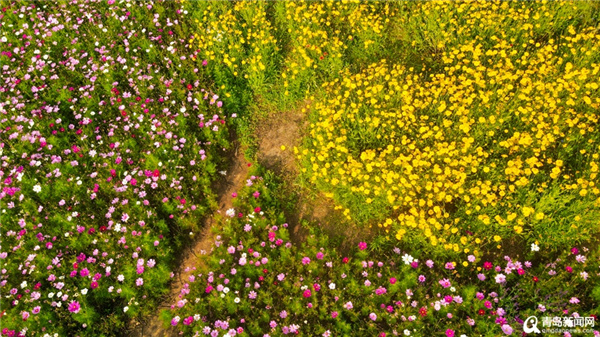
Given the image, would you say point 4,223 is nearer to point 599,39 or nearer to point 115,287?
point 115,287

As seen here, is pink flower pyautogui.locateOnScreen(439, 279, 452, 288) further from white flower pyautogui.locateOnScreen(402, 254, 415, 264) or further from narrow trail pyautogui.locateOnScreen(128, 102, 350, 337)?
narrow trail pyautogui.locateOnScreen(128, 102, 350, 337)

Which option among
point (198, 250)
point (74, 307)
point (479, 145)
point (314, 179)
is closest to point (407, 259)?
point (314, 179)

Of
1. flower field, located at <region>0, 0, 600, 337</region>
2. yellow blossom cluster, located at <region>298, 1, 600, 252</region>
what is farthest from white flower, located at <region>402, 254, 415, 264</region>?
yellow blossom cluster, located at <region>298, 1, 600, 252</region>

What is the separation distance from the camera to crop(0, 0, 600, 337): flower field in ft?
16.1

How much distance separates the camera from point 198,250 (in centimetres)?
586

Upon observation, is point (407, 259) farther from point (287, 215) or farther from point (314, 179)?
point (287, 215)

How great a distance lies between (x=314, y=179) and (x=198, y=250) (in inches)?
81.1

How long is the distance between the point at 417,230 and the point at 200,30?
587 cm

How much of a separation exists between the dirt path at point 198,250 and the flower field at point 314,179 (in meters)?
0.03

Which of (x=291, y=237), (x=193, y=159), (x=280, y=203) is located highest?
(x=193, y=159)

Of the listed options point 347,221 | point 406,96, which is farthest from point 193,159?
point 406,96

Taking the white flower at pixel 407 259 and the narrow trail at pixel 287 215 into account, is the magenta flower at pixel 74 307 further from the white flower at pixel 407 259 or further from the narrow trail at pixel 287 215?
the white flower at pixel 407 259

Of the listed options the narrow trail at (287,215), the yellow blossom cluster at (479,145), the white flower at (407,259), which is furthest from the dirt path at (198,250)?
the white flower at (407,259)

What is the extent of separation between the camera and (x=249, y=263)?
5.29 metres
